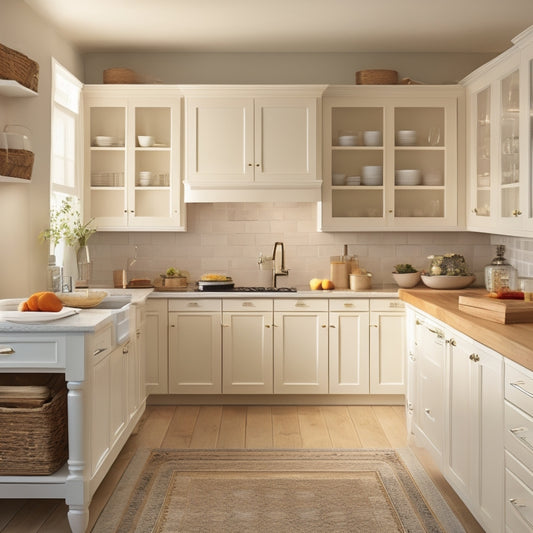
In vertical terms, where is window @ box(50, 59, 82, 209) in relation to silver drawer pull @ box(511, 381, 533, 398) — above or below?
above

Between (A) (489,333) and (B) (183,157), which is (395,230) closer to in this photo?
(B) (183,157)

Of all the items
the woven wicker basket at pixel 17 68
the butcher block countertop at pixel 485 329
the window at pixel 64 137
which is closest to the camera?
the butcher block countertop at pixel 485 329


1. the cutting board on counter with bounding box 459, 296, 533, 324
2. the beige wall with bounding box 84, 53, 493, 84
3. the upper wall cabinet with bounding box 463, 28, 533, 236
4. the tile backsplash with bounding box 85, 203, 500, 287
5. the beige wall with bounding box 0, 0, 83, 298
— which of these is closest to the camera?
the cutting board on counter with bounding box 459, 296, 533, 324

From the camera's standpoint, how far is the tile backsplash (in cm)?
602

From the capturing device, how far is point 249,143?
559 cm

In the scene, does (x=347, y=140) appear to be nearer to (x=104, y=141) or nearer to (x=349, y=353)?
(x=349, y=353)

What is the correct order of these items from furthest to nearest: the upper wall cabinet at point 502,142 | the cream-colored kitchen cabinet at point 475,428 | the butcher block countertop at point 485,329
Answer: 1. the upper wall cabinet at point 502,142
2. the cream-colored kitchen cabinet at point 475,428
3. the butcher block countertop at point 485,329

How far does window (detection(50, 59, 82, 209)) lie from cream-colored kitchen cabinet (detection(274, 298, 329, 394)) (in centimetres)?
177

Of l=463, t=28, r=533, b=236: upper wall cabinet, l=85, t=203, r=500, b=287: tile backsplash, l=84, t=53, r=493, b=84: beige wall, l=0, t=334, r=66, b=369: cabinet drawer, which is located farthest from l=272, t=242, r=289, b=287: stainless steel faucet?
l=0, t=334, r=66, b=369: cabinet drawer

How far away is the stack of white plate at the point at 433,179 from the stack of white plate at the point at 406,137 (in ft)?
0.90

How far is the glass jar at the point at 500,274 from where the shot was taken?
15.1 feet

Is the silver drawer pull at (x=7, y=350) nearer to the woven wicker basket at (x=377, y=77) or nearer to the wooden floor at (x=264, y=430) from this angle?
the wooden floor at (x=264, y=430)

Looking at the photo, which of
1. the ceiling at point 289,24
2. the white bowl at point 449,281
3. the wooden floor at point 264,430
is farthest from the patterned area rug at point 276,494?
the ceiling at point 289,24

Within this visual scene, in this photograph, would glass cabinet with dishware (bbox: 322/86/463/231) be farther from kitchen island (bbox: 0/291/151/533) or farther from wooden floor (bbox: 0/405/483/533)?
kitchen island (bbox: 0/291/151/533)
